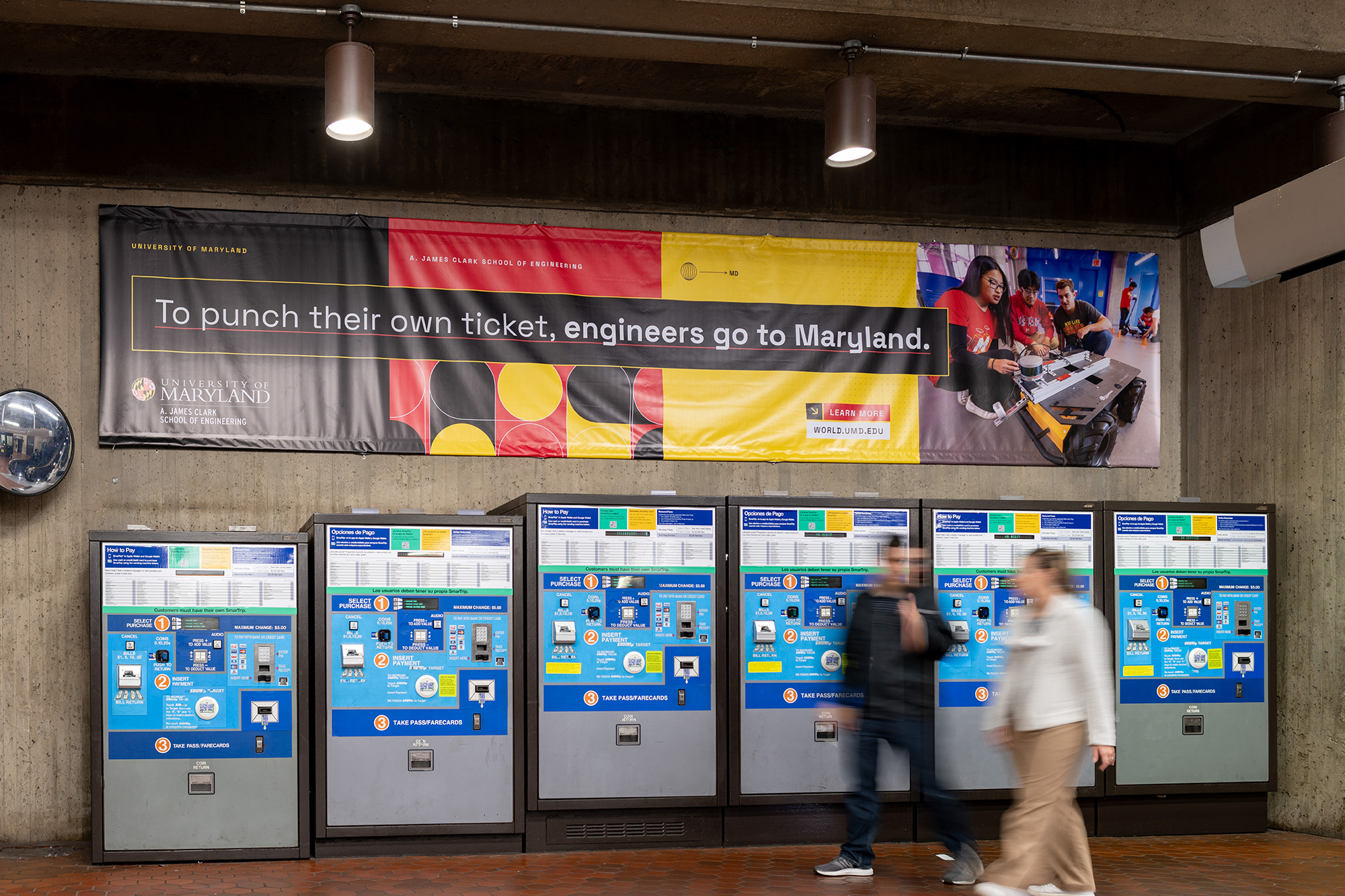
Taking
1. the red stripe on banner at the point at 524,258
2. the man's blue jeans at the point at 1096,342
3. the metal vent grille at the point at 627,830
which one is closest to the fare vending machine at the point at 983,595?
the man's blue jeans at the point at 1096,342

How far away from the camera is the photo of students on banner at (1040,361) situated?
25.6 feet

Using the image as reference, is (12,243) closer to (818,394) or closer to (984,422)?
(818,394)

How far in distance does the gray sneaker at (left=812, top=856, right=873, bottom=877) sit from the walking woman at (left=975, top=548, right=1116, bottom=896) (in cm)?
106

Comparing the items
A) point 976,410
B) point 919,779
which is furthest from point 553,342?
point 919,779

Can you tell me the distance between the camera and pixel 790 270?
A: 769cm

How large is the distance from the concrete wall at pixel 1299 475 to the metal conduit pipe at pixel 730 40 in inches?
67.4

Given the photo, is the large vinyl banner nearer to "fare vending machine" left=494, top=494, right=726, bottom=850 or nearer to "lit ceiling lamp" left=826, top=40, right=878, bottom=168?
"fare vending machine" left=494, top=494, right=726, bottom=850

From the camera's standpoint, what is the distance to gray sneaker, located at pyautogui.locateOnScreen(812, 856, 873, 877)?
5652mm

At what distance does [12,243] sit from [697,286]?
14.2ft

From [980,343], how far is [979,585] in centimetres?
192

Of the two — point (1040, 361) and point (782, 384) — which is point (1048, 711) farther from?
point (1040, 361)

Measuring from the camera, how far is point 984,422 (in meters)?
7.82

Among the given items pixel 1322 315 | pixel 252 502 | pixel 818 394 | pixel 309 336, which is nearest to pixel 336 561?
pixel 252 502

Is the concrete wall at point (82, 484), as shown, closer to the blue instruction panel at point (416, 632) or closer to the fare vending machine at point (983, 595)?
the blue instruction panel at point (416, 632)
